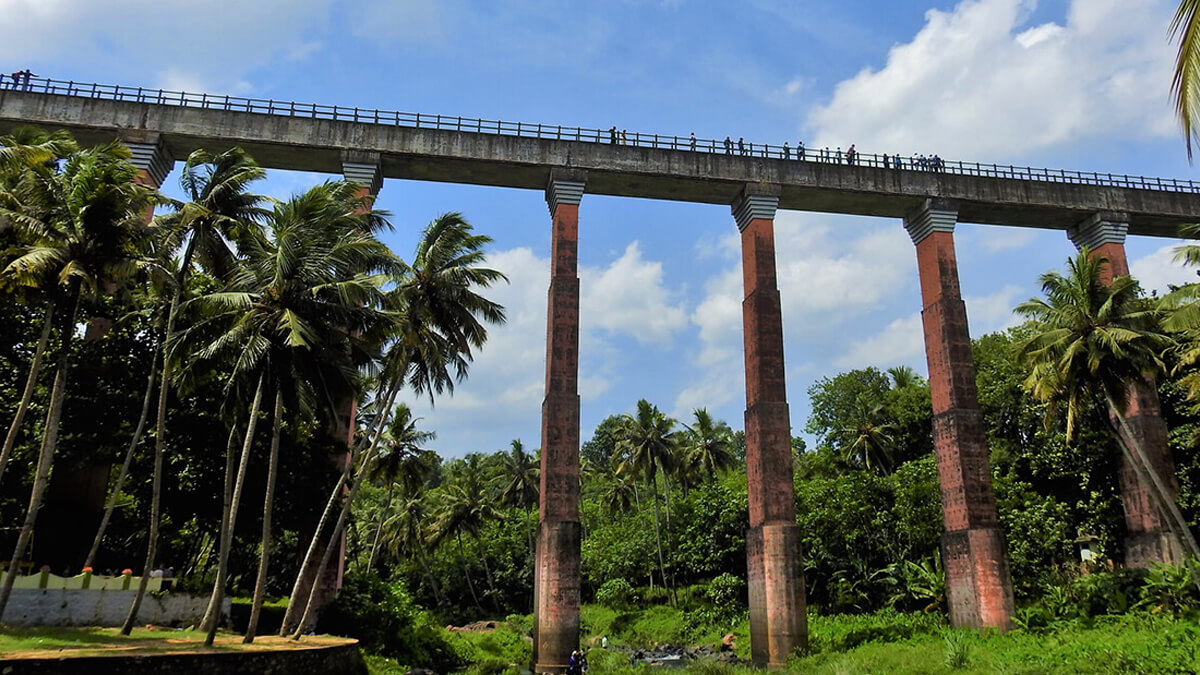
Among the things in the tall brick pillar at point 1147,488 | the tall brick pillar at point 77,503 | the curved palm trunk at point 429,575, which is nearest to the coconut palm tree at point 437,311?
the tall brick pillar at point 77,503

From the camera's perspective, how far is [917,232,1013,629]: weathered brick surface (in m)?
23.5

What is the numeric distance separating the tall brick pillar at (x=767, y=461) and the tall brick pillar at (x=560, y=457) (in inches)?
227

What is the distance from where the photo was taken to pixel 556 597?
22.2 m

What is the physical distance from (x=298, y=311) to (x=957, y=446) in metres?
20.3

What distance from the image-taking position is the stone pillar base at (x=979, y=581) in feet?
75.6

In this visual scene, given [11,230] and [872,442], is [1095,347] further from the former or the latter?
[11,230]

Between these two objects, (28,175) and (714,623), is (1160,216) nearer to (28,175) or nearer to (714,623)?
(714,623)

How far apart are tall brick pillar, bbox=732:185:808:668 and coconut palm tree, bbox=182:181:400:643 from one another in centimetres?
1260

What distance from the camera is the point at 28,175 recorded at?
1616 centimetres

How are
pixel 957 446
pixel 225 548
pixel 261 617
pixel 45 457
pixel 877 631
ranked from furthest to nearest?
pixel 877 631
pixel 957 446
pixel 261 617
pixel 225 548
pixel 45 457

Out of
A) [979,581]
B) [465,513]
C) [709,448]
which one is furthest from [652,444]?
[979,581]

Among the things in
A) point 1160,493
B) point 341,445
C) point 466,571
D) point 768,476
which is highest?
point 341,445

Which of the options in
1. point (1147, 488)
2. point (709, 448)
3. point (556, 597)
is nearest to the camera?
point (556, 597)

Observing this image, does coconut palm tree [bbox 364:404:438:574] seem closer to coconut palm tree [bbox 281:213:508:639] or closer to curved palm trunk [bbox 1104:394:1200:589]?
coconut palm tree [bbox 281:213:508:639]
